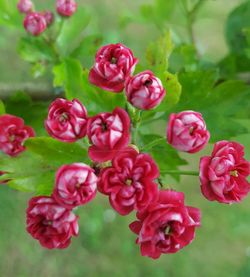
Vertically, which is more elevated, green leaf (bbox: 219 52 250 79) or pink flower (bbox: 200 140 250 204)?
green leaf (bbox: 219 52 250 79)

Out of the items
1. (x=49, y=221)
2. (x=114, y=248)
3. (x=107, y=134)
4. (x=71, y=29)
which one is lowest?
(x=114, y=248)

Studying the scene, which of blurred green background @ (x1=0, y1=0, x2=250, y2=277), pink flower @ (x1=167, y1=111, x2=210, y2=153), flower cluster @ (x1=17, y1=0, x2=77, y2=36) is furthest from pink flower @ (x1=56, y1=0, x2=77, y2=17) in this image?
blurred green background @ (x1=0, y1=0, x2=250, y2=277)

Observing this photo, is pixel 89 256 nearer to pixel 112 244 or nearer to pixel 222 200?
pixel 112 244

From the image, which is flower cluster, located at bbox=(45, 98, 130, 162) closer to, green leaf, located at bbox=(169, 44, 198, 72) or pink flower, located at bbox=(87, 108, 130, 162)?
pink flower, located at bbox=(87, 108, 130, 162)

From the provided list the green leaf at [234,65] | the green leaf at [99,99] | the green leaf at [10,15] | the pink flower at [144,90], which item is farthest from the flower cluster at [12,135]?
the green leaf at [234,65]

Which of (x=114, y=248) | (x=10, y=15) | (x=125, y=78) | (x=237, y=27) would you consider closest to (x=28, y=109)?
(x=10, y=15)

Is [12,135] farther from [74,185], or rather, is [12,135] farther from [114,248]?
[114,248]

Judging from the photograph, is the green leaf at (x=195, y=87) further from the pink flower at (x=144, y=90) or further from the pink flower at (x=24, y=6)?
the pink flower at (x=24, y=6)
